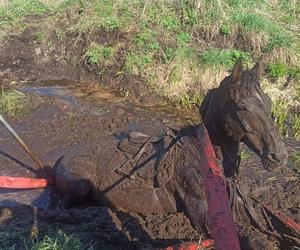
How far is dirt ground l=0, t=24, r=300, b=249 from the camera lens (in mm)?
4910

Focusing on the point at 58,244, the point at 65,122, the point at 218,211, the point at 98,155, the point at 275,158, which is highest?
the point at 218,211

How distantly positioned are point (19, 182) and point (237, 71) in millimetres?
2585

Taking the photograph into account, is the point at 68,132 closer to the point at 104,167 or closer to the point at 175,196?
the point at 104,167

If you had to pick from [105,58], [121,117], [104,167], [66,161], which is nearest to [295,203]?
[104,167]

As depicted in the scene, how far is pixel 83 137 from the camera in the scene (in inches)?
285

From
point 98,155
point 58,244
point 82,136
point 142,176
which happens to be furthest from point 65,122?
point 58,244

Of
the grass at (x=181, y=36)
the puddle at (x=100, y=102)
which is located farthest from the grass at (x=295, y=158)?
the grass at (x=181, y=36)

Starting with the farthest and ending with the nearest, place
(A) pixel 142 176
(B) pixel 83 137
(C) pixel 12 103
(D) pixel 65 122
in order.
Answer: (C) pixel 12 103 → (D) pixel 65 122 → (B) pixel 83 137 → (A) pixel 142 176

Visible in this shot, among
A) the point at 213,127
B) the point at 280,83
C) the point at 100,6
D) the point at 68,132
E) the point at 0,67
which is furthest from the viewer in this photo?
the point at 100,6

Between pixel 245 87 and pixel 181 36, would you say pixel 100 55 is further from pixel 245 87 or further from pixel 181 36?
pixel 245 87

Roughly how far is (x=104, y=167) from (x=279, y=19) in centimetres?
691

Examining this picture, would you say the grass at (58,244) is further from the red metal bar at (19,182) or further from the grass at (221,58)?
the grass at (221,58)

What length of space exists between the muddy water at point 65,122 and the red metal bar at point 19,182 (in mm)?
273

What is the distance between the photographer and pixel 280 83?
8977 millimetres
